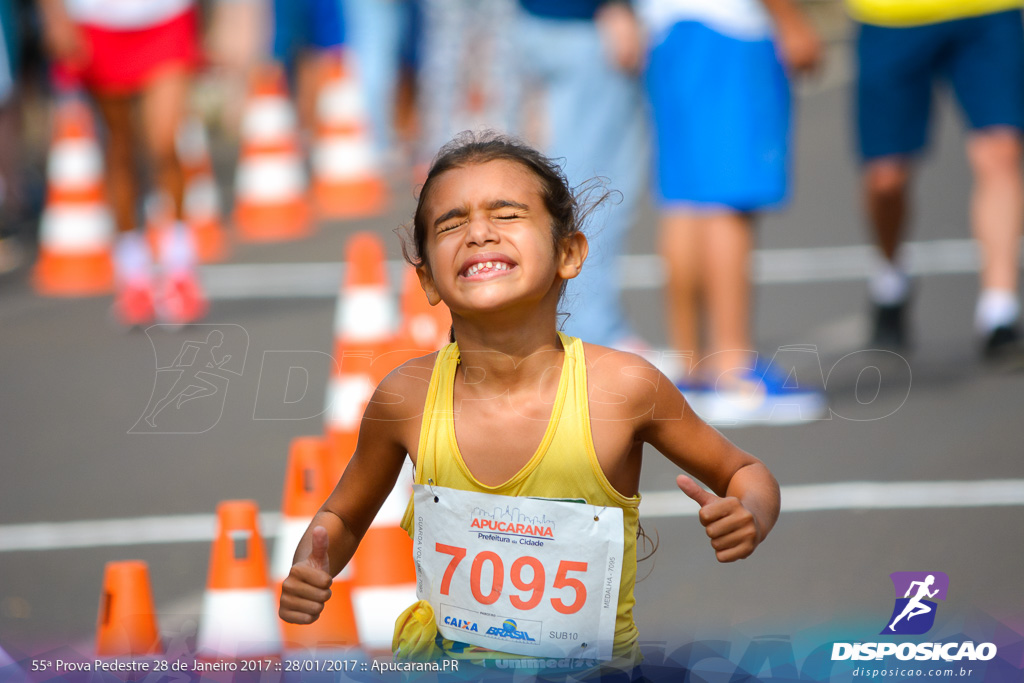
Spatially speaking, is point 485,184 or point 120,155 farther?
point 120,155

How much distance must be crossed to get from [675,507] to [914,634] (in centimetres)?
195

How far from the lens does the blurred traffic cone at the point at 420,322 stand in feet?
15.1

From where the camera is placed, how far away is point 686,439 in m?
2.38

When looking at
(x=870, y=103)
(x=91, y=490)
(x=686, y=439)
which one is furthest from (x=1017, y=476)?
(x=91, y=490)

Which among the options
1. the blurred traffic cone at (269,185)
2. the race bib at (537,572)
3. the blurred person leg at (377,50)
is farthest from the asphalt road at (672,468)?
the blurred person leg at (377,50)

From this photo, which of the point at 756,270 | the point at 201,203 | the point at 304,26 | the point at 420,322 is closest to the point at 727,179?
the point at 420,322

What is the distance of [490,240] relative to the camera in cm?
235

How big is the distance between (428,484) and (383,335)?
7.59 ft

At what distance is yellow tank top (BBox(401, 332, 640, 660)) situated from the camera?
2.33m

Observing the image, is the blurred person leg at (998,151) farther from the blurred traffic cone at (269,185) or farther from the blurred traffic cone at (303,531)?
the blurred traffic cone at (269,185)

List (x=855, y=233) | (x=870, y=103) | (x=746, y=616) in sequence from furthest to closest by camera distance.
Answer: (x=855, y=233) → (x=870, y=103) → (x=746, y=616)

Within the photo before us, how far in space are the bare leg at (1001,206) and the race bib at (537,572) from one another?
3.87 meters

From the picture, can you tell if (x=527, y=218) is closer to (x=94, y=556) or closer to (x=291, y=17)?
(x=94, y=556)

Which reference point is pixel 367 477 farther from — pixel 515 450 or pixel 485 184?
pixel 485 184
